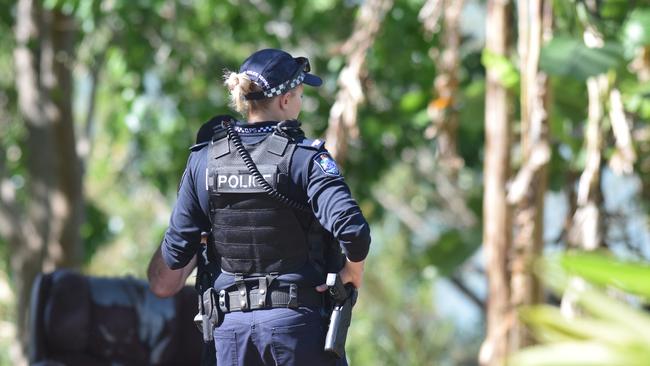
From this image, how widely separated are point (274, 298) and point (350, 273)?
0.72 ft

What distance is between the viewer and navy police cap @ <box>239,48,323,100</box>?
312 centimetres

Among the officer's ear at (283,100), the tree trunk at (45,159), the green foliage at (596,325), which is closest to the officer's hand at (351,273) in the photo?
the officer's ear at (283,100)

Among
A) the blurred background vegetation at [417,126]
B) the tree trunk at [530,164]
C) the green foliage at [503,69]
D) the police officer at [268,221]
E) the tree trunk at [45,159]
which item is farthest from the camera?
the tree trunk at [45,159]

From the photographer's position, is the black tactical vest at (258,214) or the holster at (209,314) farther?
the holster at (209,314)

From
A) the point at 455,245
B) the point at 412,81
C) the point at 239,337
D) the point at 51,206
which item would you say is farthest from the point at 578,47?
the point at 51,206

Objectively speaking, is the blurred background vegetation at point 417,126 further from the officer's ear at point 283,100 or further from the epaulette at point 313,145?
the officer's ear at point 283,100

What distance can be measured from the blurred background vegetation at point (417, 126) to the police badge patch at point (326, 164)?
0.57m

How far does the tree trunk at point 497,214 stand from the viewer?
529 cm

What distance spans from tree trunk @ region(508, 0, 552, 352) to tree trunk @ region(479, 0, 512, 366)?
0.05 m

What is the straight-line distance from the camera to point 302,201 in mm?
3064

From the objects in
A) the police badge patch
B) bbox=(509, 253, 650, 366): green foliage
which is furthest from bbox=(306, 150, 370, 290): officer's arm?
bbox=(509, 253, 650, 366): green foliage

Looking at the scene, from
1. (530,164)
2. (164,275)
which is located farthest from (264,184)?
(530,164)

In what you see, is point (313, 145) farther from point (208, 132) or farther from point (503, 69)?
point (503, 69)

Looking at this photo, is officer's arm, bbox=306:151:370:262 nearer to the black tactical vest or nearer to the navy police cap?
the black tactical vest
